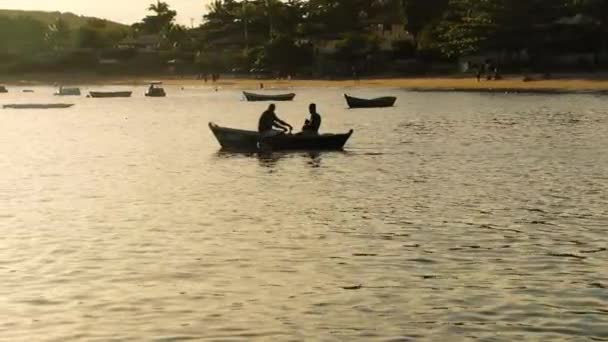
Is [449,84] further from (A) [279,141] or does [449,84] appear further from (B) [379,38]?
(A) [279,141]

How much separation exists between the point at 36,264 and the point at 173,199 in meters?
11.1

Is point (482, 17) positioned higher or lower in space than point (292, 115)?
higher

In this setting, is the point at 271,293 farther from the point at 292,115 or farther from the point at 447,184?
the point at 292,115

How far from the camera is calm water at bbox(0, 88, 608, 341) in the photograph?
667 inches

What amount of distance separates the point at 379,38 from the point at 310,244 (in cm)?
12240

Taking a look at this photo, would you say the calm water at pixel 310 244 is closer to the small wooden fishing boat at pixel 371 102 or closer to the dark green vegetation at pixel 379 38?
the small wooden fishing boat at pixel 371 102

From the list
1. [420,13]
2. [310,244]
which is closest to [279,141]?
[310,244]

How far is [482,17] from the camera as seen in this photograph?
371 ft

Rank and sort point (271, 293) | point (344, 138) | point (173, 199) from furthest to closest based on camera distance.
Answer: point (344, 138), point (173, 199), point (271, 293)

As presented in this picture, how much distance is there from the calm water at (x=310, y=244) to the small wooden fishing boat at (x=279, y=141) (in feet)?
1.57

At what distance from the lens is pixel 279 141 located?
1789 inches

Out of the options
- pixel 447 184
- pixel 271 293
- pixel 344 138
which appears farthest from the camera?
pixel 344 138

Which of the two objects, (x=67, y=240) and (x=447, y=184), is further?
(x=447, y=184)

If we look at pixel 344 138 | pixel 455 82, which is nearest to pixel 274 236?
pixel 344 138
